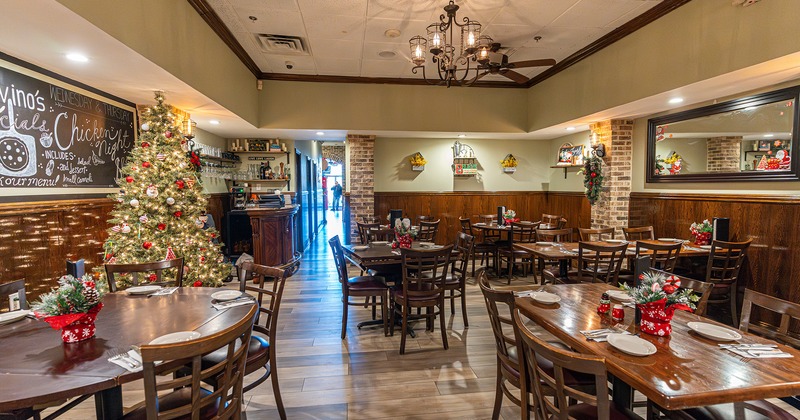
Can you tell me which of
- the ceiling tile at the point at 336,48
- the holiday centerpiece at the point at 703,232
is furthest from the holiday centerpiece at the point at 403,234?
the holiday centerpiece at the point at 703,232

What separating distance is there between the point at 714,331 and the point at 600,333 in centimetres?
56

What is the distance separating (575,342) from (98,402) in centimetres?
234

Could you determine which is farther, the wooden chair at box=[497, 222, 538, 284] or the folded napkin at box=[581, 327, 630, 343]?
the wooden chair at box=[497, 222, 538, 284]

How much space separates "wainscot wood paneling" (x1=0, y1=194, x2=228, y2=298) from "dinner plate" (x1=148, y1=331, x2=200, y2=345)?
2.16 metres

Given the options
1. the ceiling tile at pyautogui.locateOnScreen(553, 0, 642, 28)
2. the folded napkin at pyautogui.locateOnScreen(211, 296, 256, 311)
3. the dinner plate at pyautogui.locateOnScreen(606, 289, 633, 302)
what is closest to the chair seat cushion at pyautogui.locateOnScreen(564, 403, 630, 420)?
the dinner plate at pyautogui.locateOnScreen(606, 289, 633, 302)

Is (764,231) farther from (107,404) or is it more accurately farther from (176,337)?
(107,404)

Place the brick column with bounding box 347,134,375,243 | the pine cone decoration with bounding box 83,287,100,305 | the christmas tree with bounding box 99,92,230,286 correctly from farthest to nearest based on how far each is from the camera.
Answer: the brick column with bounding box 347,134,375,243, the christmas tree with bounding box 99,92,230,286, the pine cone decoration with bounding box 83,287,100,305

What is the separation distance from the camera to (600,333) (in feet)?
5.74

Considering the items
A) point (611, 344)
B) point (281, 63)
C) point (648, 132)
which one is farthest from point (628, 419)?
point (281, 63)

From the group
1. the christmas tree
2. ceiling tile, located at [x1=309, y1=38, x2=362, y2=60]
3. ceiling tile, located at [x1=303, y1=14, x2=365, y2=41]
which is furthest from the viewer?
ceiling tile, located at [x1=309, y1=38, x2=362, y2=60]

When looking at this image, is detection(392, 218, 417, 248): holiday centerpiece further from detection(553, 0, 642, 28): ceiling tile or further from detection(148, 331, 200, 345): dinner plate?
detection(553, 0, 642, 28): ceiling tile

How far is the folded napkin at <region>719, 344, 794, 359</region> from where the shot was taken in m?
1.51

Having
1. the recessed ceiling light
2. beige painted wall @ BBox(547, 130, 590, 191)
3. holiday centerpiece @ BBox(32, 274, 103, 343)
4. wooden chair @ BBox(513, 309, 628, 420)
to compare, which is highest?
the recessed ceiling light

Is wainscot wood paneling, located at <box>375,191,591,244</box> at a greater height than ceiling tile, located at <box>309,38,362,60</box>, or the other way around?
ceiling tile, located at <box>309,38,362,60</box>
